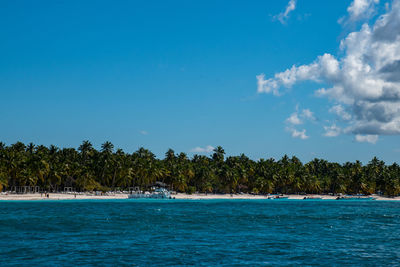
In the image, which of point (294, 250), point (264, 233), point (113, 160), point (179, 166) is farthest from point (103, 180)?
point (294, 250)

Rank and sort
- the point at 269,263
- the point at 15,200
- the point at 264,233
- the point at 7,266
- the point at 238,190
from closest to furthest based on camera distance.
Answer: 1. the point at 7,266
2. the point at 269,263
3. the point at 264,233
4. the point at 15,200
5. the point at 238,190

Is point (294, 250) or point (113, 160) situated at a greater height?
point (113, 160)

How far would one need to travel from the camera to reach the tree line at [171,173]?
414 feet

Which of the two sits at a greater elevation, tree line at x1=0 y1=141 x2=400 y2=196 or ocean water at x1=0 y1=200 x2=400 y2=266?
tree line at x1=0 y1=141 x2=400 y2=196

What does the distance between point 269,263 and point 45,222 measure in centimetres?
3656

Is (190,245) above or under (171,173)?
under

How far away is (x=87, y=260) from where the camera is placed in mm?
29328

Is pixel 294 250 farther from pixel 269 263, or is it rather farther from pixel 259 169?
pixel 259 169

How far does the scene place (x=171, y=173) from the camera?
156m

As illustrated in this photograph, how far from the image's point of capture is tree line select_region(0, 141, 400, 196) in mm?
126188

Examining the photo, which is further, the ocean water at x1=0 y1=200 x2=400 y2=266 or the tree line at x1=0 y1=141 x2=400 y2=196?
the tree line at x1=0 y1=141 x2=400 y2=196

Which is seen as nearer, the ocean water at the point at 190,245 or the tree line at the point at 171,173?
the ocean water at the point at 190,245

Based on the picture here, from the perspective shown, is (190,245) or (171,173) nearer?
(190,245)

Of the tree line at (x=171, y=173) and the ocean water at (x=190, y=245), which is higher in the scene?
the tree line at (x=171, y=173)
